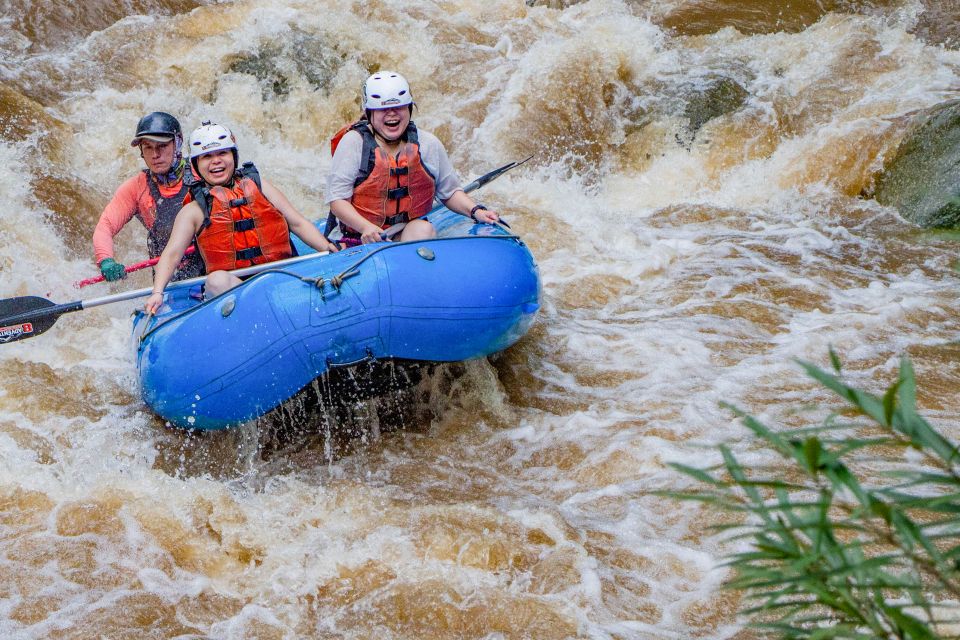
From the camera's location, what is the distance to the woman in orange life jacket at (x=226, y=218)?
4.70 metres

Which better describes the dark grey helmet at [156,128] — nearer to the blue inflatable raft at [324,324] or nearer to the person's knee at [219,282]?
the person's knee at [219,282]

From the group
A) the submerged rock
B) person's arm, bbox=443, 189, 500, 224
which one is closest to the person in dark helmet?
person's arm, bbox=443, 189, 500, 224

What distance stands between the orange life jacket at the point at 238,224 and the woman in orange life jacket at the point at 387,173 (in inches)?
13.8

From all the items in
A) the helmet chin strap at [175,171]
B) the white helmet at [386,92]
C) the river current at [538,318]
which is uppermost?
the white helmet at [386,92]

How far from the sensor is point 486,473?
4398mm

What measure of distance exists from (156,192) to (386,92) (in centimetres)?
150

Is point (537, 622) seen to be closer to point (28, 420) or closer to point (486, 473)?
point (486, 473)

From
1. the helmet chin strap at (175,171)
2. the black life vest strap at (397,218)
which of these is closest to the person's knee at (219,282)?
the black life vest strap at (397,218)

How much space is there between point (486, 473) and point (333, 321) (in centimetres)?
94

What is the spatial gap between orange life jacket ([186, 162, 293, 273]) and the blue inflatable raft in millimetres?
352

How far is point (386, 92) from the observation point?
4.87 metres

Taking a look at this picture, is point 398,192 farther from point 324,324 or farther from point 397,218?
point 324,324

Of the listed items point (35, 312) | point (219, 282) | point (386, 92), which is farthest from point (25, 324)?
point (386, 92)

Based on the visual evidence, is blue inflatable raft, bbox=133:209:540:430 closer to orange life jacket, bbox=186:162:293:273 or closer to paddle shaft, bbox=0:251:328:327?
paddle shaft, bbox=0:251:328:327
